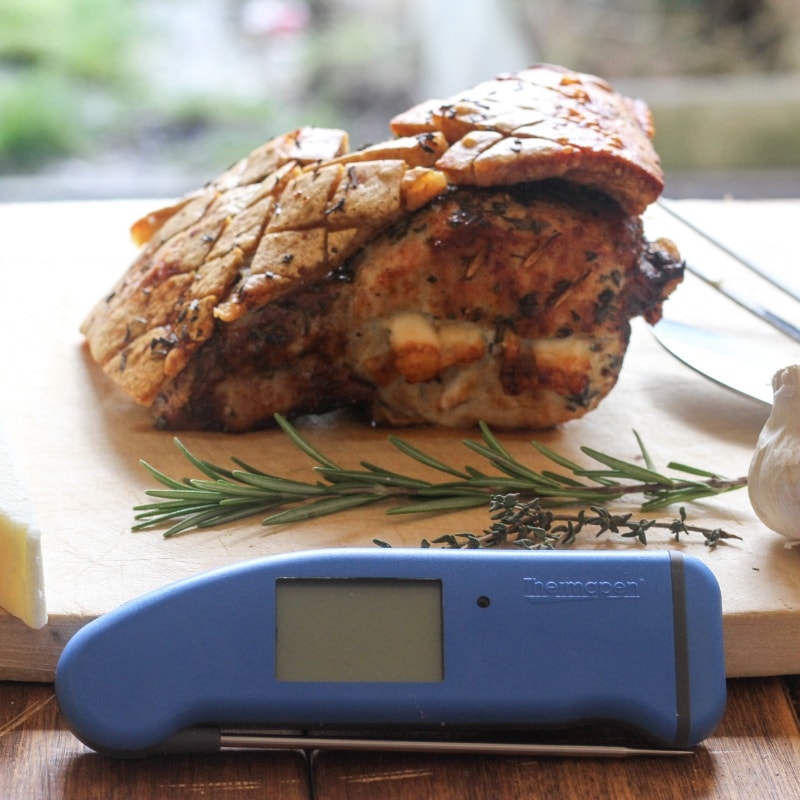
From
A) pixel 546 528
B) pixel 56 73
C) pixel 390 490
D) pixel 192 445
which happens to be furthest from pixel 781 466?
pixel 56 73

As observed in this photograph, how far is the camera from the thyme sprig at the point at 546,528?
4.87 ft

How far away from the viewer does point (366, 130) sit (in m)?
4.83

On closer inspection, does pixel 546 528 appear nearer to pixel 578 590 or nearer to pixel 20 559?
pixel 578 590

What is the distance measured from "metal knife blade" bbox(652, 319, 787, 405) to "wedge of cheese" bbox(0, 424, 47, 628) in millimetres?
1118

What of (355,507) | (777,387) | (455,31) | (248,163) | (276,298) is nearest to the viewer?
(777,387)

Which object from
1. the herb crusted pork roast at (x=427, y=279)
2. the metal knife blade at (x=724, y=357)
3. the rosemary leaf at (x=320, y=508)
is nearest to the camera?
the rosemary leaf at (x=320, y=508)

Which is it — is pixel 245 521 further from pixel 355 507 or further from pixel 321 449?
pixel 321 449

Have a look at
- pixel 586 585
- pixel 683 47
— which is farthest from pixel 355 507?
pixel 683 47

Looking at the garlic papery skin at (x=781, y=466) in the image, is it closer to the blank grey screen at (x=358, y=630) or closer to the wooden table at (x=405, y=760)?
the wooden table at (x=405, y=760)

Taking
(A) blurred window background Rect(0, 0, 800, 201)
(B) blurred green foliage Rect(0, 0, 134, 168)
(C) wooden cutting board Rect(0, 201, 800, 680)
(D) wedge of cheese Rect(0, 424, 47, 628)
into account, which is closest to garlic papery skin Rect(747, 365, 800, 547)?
(C) wooden cutting board Rect(0, 201, 800, 680)

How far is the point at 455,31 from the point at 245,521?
13.0ft

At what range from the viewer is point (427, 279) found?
1.81 metres

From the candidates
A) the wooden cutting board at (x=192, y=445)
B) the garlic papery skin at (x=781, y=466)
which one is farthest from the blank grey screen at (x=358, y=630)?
the garlic papery skin at (x=781, y=466)

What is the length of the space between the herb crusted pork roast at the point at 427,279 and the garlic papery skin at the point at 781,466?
358 mm
